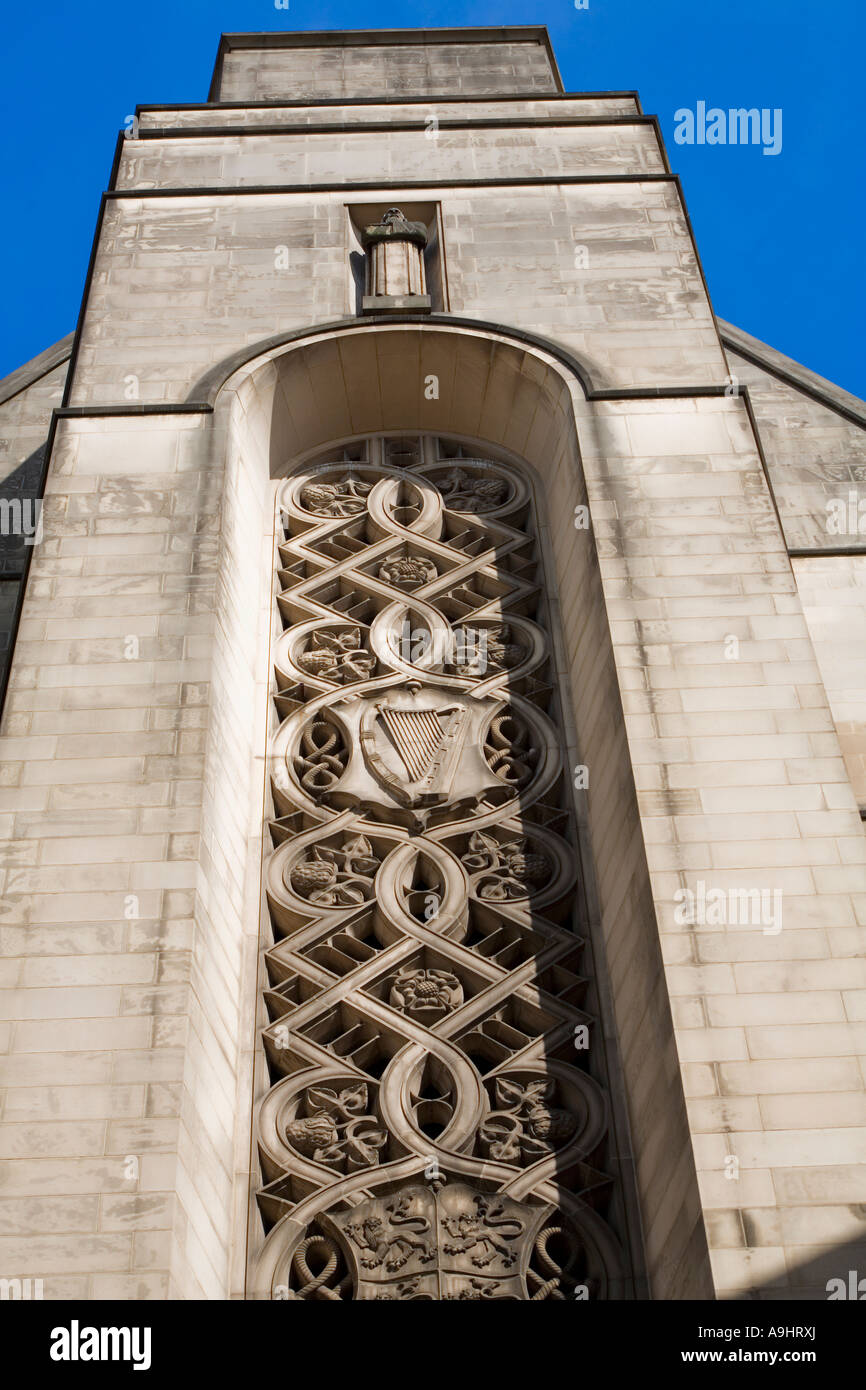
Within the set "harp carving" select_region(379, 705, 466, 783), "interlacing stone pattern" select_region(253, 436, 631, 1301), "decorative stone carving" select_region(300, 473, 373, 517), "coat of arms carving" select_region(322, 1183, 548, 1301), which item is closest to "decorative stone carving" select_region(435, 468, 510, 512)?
"interlacing stone pattern" select_region(253, 436, 631, 1301)

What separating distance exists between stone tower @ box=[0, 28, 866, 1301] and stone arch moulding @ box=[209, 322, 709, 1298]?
0.12 feet

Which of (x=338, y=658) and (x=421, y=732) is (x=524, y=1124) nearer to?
(x=421, y=732)

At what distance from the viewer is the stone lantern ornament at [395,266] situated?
13.4 metres

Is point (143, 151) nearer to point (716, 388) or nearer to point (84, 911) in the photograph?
point (716, 388)

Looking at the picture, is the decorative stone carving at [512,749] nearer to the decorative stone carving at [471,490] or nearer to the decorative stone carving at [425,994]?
the decorative stone carving at [425,994]

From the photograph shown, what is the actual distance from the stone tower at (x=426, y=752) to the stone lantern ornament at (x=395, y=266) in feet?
0.17

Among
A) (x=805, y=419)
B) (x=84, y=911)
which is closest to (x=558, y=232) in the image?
(x=805, y=419)

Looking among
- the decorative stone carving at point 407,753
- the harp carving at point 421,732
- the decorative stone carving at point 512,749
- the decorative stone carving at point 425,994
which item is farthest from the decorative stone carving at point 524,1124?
the harp carving at point 421,732

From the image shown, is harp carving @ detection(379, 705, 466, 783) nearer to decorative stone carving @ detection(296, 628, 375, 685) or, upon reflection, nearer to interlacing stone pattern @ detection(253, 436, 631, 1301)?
interlacing stone pattern @ detection(253, 436, 631, 1301)

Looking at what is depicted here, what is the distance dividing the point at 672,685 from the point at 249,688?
116 inches

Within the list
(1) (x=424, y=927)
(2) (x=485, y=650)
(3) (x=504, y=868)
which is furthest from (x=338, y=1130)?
(2) (x=485, y=650)

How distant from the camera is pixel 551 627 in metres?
11.7

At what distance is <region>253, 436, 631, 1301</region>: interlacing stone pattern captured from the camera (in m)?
8.36

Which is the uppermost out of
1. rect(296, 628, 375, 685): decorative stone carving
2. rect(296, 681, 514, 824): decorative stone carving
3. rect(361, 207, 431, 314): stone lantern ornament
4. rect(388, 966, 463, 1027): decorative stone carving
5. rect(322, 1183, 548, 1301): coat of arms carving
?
rect(361, 207, 431, 314): stone lantern ornament
